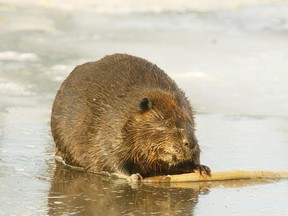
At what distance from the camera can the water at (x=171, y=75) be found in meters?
5.54

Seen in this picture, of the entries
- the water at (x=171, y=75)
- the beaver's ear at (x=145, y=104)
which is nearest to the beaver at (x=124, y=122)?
the beaver's ear at (x=145, y=104)

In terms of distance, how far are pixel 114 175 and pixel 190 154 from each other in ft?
2.18

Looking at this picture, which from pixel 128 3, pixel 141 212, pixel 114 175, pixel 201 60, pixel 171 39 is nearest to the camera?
pixel 141 212

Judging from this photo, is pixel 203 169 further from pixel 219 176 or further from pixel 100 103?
pixel 100 103

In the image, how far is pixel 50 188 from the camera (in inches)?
227

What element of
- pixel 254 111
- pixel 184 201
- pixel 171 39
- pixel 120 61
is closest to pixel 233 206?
pixel 184 201

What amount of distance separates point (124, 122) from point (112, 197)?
0.80 meters

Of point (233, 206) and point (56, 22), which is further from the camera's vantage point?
point (56, 22)

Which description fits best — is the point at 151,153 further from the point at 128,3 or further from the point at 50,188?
the point at 128,3

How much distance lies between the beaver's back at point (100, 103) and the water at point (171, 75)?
20 cm

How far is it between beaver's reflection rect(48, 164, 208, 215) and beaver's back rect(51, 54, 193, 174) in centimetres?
30

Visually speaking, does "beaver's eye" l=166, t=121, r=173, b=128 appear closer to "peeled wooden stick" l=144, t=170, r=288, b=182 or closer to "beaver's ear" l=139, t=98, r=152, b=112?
"beaver's ear" l=139, t=98, r=152, b=112

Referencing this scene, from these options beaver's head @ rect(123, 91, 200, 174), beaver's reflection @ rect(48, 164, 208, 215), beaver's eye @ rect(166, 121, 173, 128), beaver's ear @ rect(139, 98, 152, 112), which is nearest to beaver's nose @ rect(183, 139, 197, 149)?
beaver's head @ rect(123, 91, 200, 174)

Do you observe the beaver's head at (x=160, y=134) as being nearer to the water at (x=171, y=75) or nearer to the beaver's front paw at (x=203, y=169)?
the beaver's front paw at (x=203, y=169)
